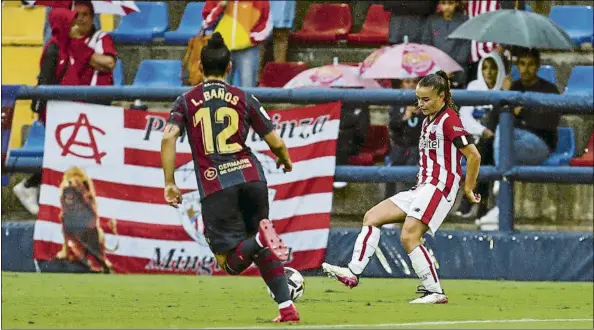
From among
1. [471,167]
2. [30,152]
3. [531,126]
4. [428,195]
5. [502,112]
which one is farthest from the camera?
[30,152]

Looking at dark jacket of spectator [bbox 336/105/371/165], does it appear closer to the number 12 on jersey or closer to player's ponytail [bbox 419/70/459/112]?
player's ponytail [bbox 419/70/459/112]

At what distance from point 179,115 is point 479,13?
7.14m

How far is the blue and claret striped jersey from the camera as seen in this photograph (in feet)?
28.0

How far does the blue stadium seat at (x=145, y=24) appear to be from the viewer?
1639 centimetres

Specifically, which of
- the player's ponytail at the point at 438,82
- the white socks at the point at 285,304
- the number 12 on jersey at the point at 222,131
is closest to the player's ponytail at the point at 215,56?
the number 12 on jersey at the point at 222,131

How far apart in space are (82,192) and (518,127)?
12.5 feet

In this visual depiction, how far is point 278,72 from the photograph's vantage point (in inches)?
601

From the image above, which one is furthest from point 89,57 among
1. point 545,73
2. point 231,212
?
point 231,212

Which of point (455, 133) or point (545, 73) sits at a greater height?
point (455, 133)

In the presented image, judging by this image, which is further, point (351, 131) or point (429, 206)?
point (351, 131)

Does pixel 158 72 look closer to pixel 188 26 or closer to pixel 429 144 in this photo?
pixel 188 26

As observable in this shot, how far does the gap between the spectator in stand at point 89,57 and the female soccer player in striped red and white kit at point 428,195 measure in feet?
14.6

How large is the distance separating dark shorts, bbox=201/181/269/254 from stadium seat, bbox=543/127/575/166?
5.72m

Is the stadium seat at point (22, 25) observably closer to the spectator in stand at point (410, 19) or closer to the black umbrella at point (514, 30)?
the spectator in stand at point (410, 19)
